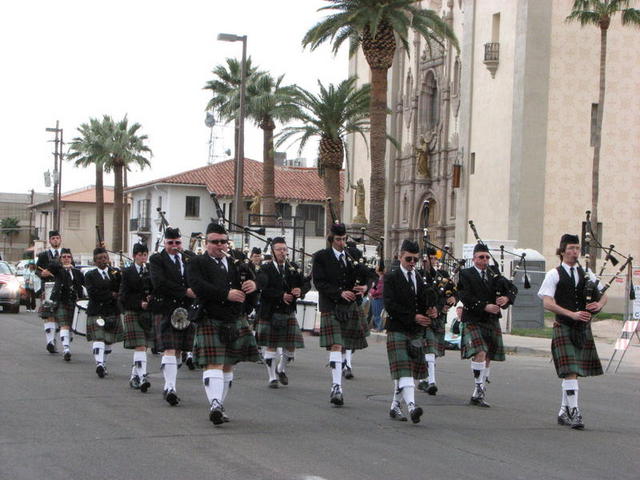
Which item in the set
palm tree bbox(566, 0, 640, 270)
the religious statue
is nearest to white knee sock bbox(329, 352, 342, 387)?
palm tree bbox(566, 0, 640, 270)

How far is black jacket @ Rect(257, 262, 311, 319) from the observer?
14.6m

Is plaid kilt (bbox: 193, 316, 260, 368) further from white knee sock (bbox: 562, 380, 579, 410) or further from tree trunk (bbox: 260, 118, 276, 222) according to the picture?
tree trunk (bbox: 260, 118, 276, 222)

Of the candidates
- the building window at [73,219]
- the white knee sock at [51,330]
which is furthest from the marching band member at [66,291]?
the building window at [73,219]

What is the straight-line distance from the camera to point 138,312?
13.8 metres

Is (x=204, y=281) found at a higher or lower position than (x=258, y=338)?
higher

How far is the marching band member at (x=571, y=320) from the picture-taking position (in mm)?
10766

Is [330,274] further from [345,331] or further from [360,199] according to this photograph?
[360,199]

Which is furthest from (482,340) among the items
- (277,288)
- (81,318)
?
(81,318)

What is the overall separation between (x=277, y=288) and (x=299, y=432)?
479 centimetres

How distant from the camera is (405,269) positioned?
1105 centimetres

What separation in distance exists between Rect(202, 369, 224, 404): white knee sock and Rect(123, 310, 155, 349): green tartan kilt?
10.9 feet

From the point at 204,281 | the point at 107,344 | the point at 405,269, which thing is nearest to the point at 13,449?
the point at 204,281

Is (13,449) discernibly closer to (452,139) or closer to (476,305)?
(476,305)

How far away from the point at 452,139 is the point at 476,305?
127ft
